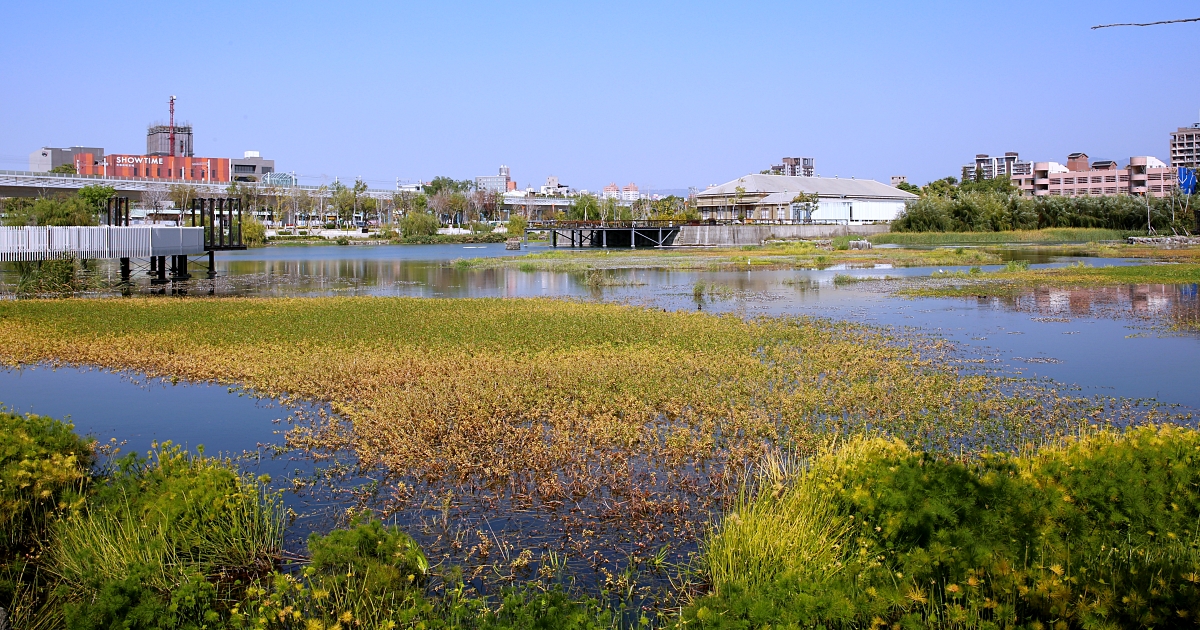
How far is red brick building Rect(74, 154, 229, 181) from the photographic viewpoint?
531ft

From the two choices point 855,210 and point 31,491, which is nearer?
point 31,491

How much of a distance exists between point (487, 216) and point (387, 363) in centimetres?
15156

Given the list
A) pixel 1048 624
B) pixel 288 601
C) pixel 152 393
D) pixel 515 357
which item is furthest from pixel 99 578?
pixel 515 357

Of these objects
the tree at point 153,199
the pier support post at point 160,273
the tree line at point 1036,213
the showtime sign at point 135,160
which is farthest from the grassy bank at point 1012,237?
the showtime sign at point 135,160

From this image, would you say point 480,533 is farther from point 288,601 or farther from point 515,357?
point 515,357

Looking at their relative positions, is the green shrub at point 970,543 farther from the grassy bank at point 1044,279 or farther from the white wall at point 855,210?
the white wall at point 855,210

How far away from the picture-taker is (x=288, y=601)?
619 cm

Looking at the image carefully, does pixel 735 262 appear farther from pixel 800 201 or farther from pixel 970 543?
pixel 800 201

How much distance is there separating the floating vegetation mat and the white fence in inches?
367

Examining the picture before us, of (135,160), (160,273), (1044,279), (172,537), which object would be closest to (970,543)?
(172,537)

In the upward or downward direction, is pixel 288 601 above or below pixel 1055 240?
below

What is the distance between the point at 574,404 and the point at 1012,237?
251ft

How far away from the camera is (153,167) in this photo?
168 meters

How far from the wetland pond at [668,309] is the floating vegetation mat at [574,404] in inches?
11.8
